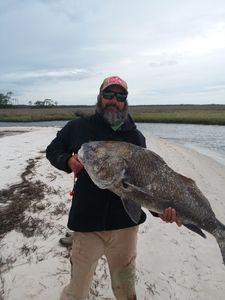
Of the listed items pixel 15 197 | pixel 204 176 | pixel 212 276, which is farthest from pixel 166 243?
pixel 204 176

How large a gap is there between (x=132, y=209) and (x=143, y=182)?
288mm

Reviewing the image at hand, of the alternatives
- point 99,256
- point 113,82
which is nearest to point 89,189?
point 99,256

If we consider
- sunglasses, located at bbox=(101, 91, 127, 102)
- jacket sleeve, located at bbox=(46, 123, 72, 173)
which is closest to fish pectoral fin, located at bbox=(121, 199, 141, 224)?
jacket sleeve, located at bbox=(46, 123, 72, 173)

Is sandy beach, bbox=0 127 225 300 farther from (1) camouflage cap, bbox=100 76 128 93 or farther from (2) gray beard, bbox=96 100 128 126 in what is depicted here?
(1) camouflage cap, bbox=100 76 128 93

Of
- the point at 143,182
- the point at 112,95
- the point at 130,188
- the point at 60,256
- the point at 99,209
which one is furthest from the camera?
the point at 60,256

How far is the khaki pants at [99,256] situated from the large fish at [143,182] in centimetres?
45

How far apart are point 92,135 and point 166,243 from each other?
3858 millimetres

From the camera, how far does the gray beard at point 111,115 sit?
420cm

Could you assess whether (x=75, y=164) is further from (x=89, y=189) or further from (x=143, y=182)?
→ (x=143, y=182)

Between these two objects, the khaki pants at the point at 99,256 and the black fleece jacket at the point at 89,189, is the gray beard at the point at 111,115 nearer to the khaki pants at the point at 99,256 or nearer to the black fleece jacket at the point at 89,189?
the black fleece jacket at the point at 89,189

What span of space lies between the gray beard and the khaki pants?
3.64 ft

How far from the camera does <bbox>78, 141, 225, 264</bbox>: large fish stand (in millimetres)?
3822

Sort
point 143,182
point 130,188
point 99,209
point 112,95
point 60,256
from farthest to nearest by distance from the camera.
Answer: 1. point 60,256
2. point 112,95
3. point 99,209
4. point 143,182
5. point 130,188

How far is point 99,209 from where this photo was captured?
4082 millimetres
